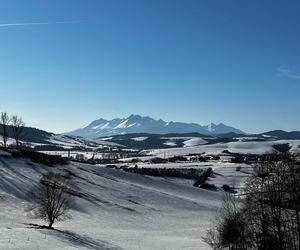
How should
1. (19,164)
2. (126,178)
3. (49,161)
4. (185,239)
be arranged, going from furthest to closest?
(126,178) → (49,161) → (19,164) → (185,239)

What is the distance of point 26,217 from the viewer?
245ft

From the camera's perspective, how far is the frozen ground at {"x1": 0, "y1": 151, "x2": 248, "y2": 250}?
190 feet

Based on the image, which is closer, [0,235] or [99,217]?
[0,235]

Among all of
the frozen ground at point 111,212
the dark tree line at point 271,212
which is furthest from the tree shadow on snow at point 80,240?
the dark tree line at point 271,212

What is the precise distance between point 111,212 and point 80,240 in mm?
35331

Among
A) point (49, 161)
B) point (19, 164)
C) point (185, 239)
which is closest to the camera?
point (185, 239)

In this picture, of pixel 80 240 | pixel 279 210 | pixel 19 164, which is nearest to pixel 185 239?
pixel 80 240

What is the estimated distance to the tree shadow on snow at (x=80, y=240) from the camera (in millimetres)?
55597

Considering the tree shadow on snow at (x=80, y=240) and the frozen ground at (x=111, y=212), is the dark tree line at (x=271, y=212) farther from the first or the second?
the tree shadow on snow at (x=80, y=240)

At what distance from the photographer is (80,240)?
58.5 m

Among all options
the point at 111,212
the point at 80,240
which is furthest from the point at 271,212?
the point at 111,212

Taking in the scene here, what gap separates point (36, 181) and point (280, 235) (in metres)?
72.4

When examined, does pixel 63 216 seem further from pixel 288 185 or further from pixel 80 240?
pixel 288 185

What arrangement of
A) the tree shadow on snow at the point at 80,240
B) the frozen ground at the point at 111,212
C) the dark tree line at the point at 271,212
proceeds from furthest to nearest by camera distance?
the frozen ground at the point at 111,212, the tree shadow on snow at the point at 80,240, the dark tree line at the point at 271,212
